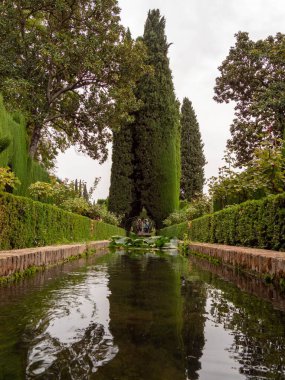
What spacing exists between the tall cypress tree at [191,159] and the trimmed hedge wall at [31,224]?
3051cm

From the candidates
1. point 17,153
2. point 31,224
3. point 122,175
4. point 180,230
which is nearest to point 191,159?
point 122,175

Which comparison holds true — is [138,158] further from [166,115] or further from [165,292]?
[165,292]

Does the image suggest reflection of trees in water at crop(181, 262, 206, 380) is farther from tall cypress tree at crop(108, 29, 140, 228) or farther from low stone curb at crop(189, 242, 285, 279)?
tall cypress tree at crop(108, 29, 140, 228)

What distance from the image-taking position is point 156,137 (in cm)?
2964

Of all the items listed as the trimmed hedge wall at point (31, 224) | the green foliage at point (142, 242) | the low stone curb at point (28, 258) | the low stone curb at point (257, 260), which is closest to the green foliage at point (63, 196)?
the trimmed hedge wall at point (31, 224)

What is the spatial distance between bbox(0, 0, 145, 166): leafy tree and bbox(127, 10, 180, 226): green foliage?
31.1ft

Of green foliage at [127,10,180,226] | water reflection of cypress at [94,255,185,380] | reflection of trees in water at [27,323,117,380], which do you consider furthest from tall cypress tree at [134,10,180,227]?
reflection of trees in water at [27,323,117,380]

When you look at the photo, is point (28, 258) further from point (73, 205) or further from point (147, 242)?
point (73, 205)

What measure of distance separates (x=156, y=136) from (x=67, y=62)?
14121 mm

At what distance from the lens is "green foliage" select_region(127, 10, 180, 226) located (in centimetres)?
2939

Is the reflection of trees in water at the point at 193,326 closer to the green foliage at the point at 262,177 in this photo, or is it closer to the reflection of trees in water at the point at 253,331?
the reflection of trees in water at the point at 253,331

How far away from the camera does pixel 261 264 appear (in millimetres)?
4066

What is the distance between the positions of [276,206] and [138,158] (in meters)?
24.9

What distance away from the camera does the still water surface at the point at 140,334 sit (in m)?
1.22
